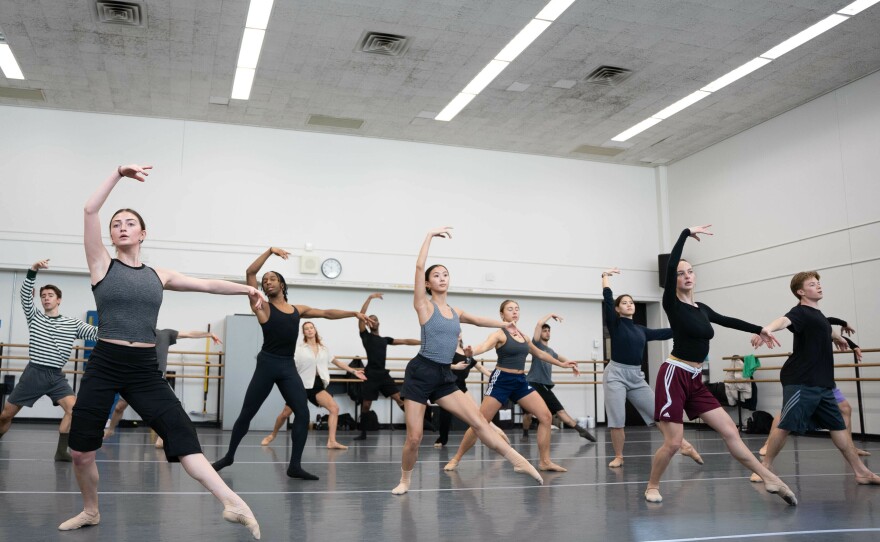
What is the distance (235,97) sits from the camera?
1306cm

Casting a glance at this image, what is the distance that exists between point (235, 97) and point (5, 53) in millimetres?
3572

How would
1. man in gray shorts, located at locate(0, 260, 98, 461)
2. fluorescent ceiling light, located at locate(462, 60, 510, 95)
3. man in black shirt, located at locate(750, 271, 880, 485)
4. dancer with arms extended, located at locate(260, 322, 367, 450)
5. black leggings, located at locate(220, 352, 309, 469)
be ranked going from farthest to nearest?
fluorescent ceiling light, located at locate(462, 60, 510, 95), dancer with arms extended, located at locate(260, 322, 367, 450), man in gray shorts, located at locate(0, 260, 98, 461), black leggings, located at locate(220, 352, 309, 469), man in black shirt, located at locate(750, 271, 880, 485)

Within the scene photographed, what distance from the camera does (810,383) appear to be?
18.9 feet

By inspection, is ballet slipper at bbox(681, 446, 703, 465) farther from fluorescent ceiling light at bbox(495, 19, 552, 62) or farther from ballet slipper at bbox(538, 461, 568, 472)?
fluorescent ceiling light at bbox(495, 19, 552, 62)

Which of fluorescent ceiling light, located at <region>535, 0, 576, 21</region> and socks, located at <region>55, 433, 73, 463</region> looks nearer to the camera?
socks, located at <region>55, 433, 73, 463</region>

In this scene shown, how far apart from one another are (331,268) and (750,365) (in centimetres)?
836

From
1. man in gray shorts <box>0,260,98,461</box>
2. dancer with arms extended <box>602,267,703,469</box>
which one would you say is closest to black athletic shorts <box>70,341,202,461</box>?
man in gray shorts <box>0,260,98,461</box>

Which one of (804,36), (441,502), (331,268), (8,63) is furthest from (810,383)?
(8,63)

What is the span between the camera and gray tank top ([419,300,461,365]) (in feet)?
17.9

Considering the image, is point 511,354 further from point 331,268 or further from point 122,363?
point 331,268

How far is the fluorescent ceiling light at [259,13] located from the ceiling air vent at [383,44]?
1.43 m

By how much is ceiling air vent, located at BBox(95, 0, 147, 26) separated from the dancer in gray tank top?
685 centimetres

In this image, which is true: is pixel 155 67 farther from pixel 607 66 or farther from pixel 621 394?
pixel 621 394

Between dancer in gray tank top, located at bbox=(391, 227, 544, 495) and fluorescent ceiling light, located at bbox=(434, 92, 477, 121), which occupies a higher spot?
fluorescent ceiling light, located at bbox=(434, 92, 477, 121)
